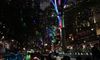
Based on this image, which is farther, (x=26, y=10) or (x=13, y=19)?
(x=26, y=10)

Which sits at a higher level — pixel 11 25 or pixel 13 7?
pixel 13 7

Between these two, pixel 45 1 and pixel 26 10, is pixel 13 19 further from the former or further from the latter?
pixel 45 1

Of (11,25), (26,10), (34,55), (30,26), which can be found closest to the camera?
(34,55)

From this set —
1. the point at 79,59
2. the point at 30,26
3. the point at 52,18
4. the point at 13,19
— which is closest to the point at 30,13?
the point at 30,26

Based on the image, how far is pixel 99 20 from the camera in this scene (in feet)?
33.3

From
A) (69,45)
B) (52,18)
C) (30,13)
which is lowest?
(69,45)

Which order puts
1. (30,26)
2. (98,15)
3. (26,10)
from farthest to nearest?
(30,26) → (26,10) → (98,15)

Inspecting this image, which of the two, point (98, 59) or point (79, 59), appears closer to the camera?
point (98, 59)

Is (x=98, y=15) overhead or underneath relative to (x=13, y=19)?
overhead

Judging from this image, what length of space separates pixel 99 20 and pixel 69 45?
52083 millimetres

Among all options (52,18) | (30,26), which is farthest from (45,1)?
(30,26)

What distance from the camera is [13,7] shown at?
29062mm

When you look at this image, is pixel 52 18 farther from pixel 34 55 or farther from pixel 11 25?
pixel 34 55

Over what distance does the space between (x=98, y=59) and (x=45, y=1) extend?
6012cm
